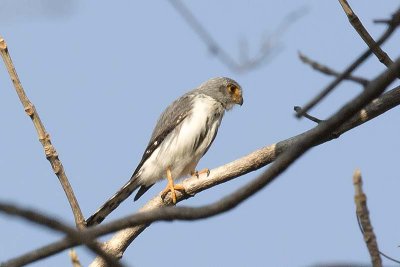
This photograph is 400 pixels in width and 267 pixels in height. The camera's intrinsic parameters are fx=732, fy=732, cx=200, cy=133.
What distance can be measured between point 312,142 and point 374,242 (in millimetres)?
285

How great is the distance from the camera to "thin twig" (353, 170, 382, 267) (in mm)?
1556

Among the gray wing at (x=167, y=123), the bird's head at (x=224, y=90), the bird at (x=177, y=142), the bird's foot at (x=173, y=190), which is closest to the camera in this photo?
the bird's foot at (x=173, y=190)

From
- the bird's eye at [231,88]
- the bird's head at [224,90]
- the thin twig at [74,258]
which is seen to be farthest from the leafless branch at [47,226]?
the bird's eye at [231,88]

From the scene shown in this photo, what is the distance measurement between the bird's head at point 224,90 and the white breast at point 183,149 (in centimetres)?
51

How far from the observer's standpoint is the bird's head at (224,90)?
7953 millimetres

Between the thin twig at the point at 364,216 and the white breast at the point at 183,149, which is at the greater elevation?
the white breast at the point at 183,149

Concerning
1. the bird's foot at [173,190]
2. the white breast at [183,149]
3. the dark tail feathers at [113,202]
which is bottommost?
the bird's foot at [173,190]

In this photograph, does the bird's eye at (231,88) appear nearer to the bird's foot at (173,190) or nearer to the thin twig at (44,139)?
the bird's foot at (173,190)

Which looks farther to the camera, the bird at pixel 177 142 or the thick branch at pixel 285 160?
the bird at pixel 177 142

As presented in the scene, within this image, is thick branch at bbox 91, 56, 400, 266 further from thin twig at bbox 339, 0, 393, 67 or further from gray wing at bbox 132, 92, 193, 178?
gray wing at bbox 132, 92, 193, 178

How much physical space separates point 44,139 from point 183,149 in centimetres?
269

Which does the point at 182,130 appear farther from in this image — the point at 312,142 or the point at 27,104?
the point at 312,142

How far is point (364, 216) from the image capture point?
157 cm

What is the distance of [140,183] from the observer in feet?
23.6
